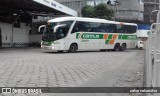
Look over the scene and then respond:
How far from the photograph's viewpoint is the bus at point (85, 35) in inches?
1172

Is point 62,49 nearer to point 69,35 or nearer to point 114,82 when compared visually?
point 69,35

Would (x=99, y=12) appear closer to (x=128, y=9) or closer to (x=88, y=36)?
(x=128, y=9)

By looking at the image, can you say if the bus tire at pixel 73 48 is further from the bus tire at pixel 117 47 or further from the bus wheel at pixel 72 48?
the bus tire at pixel 117 47

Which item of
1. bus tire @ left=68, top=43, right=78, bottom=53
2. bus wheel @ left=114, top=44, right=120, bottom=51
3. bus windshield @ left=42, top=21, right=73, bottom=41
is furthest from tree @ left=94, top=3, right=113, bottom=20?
bus windshield @ left=42, top=21, right=73, bottom=41

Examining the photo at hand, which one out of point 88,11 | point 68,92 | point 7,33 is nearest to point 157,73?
point 68,92

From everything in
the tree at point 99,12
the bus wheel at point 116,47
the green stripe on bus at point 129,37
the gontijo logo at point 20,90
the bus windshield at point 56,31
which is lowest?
the bus wheel at point 116,47

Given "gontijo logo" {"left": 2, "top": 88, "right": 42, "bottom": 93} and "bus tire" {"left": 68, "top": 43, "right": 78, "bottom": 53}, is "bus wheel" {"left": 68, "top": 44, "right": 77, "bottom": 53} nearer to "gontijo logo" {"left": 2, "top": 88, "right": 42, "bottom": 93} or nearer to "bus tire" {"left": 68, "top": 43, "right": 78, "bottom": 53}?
"bus tire" {"left": 68, "top": 43, "right": 78, "bottom": 53}

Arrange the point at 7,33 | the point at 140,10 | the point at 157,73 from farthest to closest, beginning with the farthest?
the point at 140,10
the point at 7,33
the point at 157,73

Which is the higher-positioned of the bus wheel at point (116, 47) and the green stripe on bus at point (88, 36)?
the green stripe on bus at point (88, 36)

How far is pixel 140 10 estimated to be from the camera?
7188 centimetres

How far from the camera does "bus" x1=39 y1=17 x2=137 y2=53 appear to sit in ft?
97.7

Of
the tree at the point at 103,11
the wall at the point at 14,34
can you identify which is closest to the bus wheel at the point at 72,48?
the wall at the point at 14,34

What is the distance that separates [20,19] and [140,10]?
110 feet

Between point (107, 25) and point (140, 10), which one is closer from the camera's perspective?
point (107, 25)
